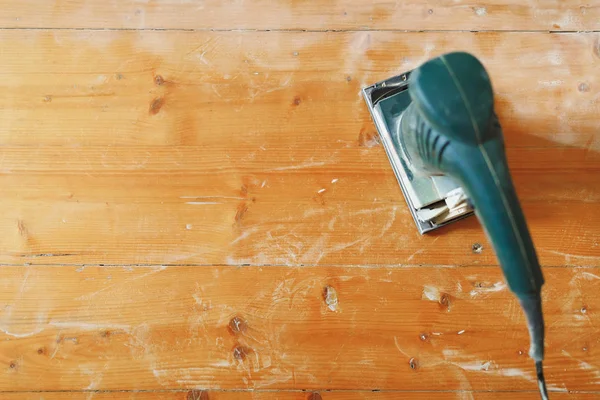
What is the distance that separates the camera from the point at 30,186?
52 cm

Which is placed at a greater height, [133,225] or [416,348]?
[133,225]

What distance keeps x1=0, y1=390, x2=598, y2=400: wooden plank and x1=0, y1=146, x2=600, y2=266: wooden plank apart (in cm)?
14

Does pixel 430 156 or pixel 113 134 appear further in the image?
pixel 113 134

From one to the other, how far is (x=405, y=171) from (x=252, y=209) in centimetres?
17

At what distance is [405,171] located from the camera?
0.49 metres

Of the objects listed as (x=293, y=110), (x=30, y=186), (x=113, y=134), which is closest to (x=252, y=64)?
(x=293, y=110)

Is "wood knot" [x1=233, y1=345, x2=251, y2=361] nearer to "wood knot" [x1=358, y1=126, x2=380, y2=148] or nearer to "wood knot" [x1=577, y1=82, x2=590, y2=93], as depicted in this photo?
"wood knot" [x1=358, y1=126, x2=380, y2=148]

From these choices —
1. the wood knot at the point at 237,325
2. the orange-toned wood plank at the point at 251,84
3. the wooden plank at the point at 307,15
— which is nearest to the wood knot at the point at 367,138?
the orange-toned wood plank at the point at 251,84

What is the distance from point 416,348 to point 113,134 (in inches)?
15.9

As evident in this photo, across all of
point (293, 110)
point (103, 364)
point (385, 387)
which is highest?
point (293, 110)

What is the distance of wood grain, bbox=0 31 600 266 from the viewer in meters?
0.51

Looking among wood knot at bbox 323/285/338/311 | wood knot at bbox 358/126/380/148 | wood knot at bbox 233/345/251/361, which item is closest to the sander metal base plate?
wood knot at bbox 358/126/380/148

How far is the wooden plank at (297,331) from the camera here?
1.63 ft

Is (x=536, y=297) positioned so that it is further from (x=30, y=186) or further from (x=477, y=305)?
(x=30, y=186)
